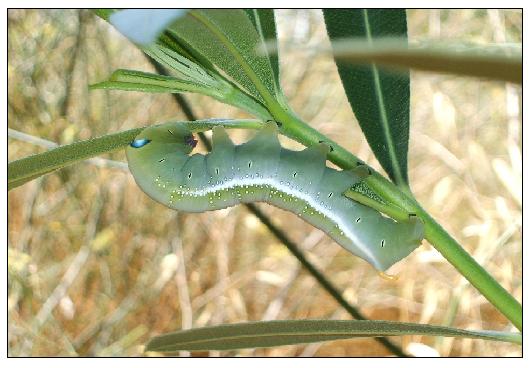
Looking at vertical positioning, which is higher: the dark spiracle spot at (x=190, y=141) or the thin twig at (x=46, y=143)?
the thin twig at (x=46, y=143)

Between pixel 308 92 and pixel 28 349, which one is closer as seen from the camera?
pixel 28 349

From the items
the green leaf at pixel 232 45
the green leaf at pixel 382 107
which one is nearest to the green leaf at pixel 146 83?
the green leaf at pixel 232 45

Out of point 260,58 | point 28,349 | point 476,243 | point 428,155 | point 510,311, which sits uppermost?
point 428,155

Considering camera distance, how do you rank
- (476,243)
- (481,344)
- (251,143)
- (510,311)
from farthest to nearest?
(476,243) → (481,344) → (251,143) → (510,311)

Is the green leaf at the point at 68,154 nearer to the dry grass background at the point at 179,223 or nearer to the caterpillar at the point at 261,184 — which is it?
the caterpillar at the point at 261,184

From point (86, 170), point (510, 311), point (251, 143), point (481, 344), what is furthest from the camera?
point (86, 170)

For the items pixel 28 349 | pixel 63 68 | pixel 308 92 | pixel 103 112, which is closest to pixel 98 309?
pixel 28 349

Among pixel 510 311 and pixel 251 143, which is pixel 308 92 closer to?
pixel 251 143
